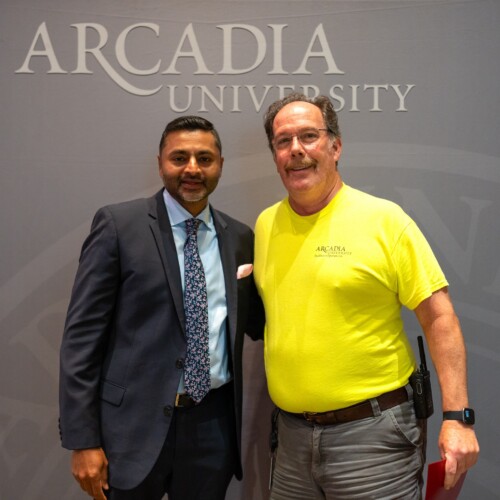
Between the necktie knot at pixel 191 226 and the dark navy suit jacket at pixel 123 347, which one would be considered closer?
the dark navy suit jacket at pixel 123 347

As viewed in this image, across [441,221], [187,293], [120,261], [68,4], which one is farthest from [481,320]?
[68,4]

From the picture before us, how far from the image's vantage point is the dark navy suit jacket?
1.87 meters

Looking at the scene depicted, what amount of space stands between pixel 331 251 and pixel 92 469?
3.34 ft

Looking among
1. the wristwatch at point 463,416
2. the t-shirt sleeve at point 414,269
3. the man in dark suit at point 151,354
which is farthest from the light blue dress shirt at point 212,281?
the wristwatch at point 463,416

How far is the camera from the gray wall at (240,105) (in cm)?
250

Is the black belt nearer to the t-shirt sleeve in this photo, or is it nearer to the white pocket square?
the t-shirt sleeve

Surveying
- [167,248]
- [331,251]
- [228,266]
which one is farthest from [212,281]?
[331,251]

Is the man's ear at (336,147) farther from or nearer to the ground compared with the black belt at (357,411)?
farther from the ground

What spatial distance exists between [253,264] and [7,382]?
122cm

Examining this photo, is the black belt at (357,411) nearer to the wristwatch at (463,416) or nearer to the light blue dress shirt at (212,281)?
the wristwatch at (463,416)

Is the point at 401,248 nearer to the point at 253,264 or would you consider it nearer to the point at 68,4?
the point at 253,264

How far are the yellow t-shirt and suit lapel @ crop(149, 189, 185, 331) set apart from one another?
332mm

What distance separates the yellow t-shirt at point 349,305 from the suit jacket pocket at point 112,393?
19.9 inches

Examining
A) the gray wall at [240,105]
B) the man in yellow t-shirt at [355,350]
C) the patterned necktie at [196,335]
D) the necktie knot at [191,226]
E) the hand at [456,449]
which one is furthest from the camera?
the gray wall at [240,105]
